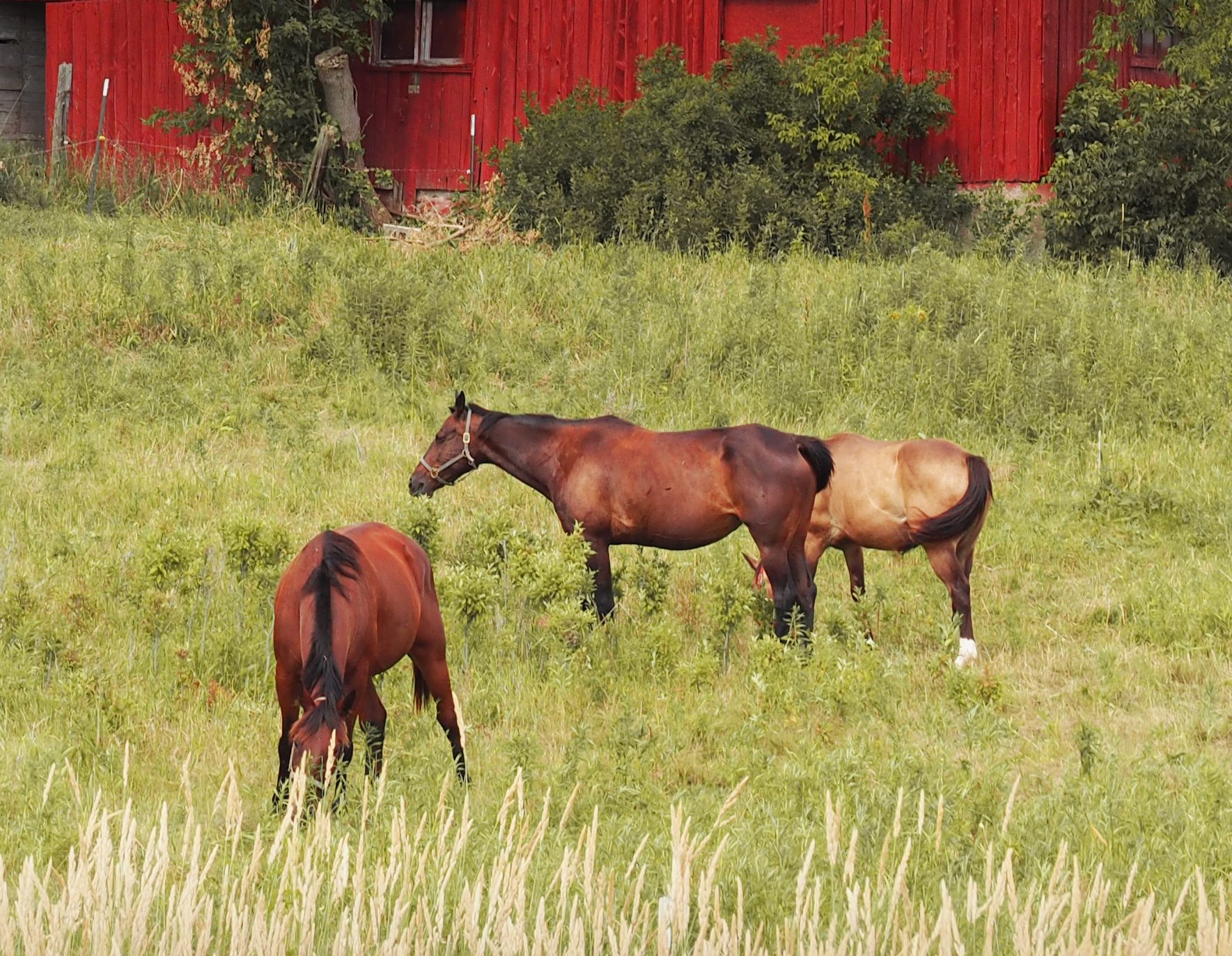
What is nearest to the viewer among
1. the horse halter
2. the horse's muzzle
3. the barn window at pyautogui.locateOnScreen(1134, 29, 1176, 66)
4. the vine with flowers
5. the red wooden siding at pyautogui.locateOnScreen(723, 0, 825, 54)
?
the horse halter

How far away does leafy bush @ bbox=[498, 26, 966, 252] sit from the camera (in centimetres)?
1823

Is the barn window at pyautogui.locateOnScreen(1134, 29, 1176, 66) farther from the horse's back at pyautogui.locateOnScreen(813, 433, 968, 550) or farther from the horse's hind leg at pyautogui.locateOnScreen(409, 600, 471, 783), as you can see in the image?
the horse's hind leg at pyautogui.locateOnScreen(409, 600, 471, 783)

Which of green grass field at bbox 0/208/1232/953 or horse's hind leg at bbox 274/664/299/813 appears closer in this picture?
green grass field at bbox 0/208/1232/953

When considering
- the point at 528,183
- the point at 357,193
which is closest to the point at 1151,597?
the point at 528,183

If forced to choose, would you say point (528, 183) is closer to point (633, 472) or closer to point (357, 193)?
point (357, 193)

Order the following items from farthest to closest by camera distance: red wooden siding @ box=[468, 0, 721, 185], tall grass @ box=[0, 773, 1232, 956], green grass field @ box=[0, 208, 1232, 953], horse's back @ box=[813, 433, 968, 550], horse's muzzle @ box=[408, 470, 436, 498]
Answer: red wooden siding @ box=[468, 0, 721, 185] < horse's muzzle @ box=[408, 470, 436, 498] < horse's back @ box=[813, 433, 968, 550] < green grass field @ box=[0, 208, 1232, 953] < tall grass @ box=[0, 773, 1232, 956]

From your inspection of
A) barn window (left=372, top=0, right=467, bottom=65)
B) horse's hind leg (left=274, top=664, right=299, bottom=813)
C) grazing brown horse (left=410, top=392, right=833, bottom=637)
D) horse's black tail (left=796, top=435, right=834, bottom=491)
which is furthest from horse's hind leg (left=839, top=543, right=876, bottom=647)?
barn window (left=372, top=0, right=467, bottom=65)

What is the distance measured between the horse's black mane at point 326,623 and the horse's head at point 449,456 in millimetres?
3316

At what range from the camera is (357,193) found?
21297mm

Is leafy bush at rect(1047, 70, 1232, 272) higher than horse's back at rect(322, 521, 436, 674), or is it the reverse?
leafy bush at rect(1047, 70, 1232, 272)

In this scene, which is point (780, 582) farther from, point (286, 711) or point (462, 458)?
point (286, 711)

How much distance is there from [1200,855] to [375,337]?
1023 centimetres

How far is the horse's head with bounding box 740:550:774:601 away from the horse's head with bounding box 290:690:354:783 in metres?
4.04

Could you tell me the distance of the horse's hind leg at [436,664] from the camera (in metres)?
6.92
